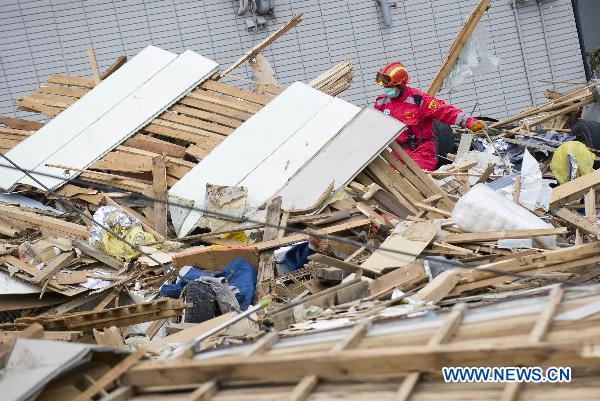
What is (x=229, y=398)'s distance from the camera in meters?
5.12

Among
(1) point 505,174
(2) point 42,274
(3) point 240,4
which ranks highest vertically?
(3) point 240,4

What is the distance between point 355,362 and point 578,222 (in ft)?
16.8

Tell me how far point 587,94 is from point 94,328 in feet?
26.4

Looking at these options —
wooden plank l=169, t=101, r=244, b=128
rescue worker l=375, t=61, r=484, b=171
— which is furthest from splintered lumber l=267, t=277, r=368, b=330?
wooden plank l=169, t=101, r=244, b=128

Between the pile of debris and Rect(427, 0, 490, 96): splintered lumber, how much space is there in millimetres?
932

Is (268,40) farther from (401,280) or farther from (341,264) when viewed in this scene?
(401,280)

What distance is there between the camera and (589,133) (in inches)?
508

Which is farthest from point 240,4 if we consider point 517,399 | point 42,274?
point 517,399

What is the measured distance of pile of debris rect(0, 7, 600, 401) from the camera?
5.02 metres

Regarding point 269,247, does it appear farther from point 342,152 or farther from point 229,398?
point 229,398

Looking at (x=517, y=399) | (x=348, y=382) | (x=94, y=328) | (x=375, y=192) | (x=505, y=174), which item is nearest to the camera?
(x=517, y=399)

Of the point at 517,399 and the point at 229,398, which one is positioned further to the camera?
the point at 229,398

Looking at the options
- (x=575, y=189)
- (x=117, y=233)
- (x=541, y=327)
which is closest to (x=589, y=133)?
(x=575, y=189)

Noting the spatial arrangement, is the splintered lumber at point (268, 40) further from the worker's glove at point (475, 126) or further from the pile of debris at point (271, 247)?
the worker's glove at point (475, 126)
